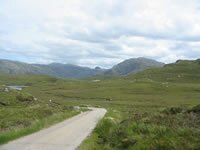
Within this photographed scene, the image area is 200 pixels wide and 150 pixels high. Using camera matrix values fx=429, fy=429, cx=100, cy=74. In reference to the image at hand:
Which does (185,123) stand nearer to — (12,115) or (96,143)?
(96,143)

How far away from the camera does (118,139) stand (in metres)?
26.2

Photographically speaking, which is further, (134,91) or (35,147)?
(134,91)

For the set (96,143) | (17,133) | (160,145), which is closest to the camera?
(160,145)

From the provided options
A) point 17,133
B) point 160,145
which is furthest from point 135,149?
point 17,133

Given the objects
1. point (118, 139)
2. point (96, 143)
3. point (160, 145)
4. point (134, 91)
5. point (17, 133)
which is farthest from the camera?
point (134, 91)

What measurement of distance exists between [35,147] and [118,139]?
16.7 feet

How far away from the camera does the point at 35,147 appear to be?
2459cm

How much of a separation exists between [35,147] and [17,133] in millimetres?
6230

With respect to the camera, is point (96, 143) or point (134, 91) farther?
point (134, 91)

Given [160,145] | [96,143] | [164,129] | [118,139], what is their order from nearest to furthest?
[160,145]
[164,129]
[118,139]
[96,143]

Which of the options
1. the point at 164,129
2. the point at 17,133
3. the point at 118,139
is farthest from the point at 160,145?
the point at 17,133

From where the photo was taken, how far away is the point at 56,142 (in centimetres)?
2778

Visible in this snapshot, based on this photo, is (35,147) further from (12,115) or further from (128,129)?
(12,115)

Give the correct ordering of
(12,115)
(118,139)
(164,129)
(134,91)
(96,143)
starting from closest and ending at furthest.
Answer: (164,129) → (118,139) → (96,143) → (12,115) → (134,91)
